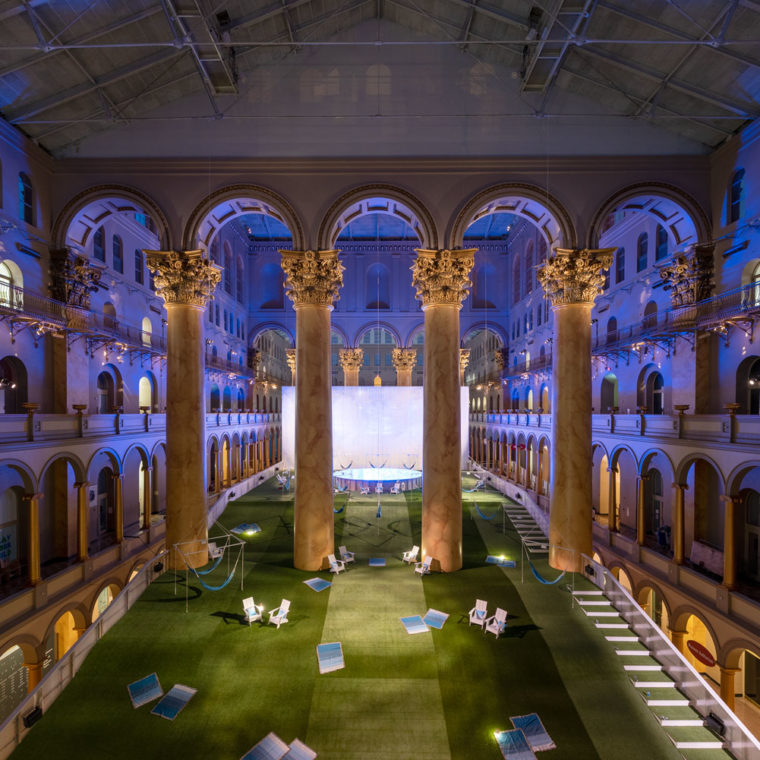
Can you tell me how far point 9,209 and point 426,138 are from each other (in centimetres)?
1187

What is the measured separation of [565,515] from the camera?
1262 cm

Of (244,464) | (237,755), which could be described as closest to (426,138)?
(237,755)

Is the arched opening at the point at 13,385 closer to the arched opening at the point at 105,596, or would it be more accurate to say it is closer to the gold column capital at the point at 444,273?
Answer: the arched opening at the point at 105,596

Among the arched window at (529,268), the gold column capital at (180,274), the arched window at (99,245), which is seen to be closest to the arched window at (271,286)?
the arched window at (99,245)

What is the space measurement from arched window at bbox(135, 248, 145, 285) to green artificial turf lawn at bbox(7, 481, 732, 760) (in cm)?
1540

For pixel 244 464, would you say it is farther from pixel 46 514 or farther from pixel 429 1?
pixel 429 1

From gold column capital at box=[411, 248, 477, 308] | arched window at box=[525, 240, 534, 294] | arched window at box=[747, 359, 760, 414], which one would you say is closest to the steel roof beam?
gold column capital at box=[411, 248, 477, 308]

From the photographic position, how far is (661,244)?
1841cm

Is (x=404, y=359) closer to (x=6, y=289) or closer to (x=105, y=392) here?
(x=105, y=392)

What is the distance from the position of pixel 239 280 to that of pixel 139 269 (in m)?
11.7

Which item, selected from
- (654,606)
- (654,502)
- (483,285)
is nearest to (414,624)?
(654,606)

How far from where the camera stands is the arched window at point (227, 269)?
30.8 meters

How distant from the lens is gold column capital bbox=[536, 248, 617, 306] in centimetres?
1269

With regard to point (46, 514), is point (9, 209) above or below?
above
